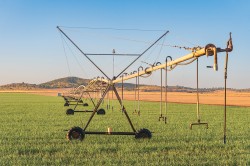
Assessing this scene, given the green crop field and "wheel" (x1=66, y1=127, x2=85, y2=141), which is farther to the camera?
"wheel" (x1=66, y1=127, x2=85, y2=141)

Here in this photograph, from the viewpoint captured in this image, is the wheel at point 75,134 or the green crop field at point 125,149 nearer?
the green crop field at point 125,149

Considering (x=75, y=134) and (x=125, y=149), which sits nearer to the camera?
(x=125, y=149)

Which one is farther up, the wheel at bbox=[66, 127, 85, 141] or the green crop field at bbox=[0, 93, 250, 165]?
the wheel at bbox=[66, 127, 85, 141]

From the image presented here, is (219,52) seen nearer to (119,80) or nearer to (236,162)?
(236,162)

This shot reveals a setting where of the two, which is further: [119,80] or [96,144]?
[119,80]

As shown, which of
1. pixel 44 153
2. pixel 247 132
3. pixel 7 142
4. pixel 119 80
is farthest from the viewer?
pixel 119 80

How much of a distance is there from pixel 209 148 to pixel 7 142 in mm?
7392

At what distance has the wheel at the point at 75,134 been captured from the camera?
15.2 meters

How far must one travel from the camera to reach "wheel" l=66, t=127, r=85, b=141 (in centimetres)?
1516

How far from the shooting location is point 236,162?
37.0 feet

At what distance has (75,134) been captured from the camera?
15.3 meters

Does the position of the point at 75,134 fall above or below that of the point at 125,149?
above

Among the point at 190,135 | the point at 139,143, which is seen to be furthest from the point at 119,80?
the point at 139,143

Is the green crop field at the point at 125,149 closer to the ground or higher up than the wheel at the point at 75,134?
closer to the ground
